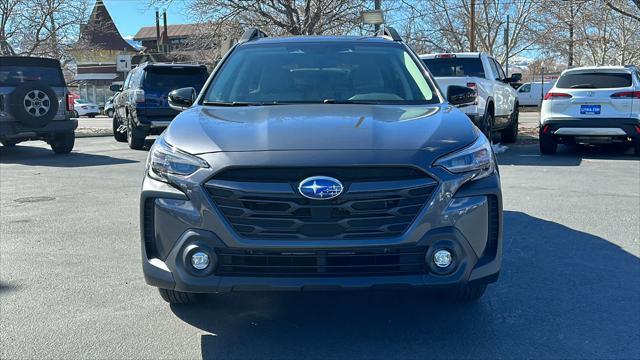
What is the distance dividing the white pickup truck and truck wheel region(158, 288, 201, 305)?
292 inches

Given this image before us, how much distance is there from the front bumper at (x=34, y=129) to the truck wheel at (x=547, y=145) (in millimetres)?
9488

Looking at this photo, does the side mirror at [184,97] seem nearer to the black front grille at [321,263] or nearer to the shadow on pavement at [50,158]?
the black front grille at [321,263]

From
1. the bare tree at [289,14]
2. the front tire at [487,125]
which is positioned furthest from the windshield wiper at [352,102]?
the bare tree at [289,14]

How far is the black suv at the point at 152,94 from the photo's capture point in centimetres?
1382

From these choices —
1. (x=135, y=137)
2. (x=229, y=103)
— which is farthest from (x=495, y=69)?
(x=229, y=103)

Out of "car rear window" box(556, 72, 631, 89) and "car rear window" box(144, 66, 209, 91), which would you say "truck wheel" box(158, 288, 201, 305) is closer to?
"car rear window" box(556, 72, 631, 89)

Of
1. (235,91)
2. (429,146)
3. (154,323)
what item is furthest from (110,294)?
(429,146)

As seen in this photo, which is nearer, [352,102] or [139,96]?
[352,102]

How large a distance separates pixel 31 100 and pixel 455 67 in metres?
8.20

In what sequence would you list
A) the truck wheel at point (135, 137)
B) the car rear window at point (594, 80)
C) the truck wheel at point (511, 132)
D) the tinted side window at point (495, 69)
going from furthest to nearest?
the truck wheel at point (511, 132) < the truck wheel at point (135, 137) < the tinted side window at point (495, 69) < the car rear window at point (594, 80)

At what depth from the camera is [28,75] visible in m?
12.5

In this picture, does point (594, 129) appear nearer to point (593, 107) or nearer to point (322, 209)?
point (593, 107)

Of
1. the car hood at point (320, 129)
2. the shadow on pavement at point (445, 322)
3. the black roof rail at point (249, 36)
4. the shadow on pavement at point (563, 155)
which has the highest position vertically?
the black roof rail at point (249, 36)

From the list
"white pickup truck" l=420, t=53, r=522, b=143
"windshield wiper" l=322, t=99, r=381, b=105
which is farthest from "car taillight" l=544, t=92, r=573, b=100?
"windshield wiper" l=322, t=99, r=381, b=105
